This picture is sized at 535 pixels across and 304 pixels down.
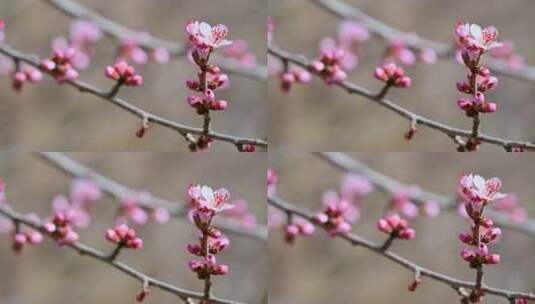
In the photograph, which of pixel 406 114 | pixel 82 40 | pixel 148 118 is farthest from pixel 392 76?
pixel 82 40

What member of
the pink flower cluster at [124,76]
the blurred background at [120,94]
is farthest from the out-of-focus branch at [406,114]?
the pink flower cluster at [124,76]

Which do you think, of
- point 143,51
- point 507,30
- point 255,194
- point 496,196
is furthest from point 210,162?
point 507,30

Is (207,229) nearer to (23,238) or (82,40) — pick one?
(23,238)

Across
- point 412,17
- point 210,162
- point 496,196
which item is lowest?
point 496,196

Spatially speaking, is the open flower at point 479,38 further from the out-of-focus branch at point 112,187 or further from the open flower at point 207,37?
the out-of-focus branch at point 112,187

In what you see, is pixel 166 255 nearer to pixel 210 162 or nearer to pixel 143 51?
pixel 210 162

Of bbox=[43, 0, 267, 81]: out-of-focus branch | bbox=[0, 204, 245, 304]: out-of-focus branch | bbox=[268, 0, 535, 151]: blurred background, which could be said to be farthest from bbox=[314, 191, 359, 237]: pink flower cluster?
bbox=[43, 0, 267, 81]: out-of-focus branch

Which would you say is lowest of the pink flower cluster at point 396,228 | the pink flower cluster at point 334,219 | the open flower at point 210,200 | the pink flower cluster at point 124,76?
the open flower at point 210,200
